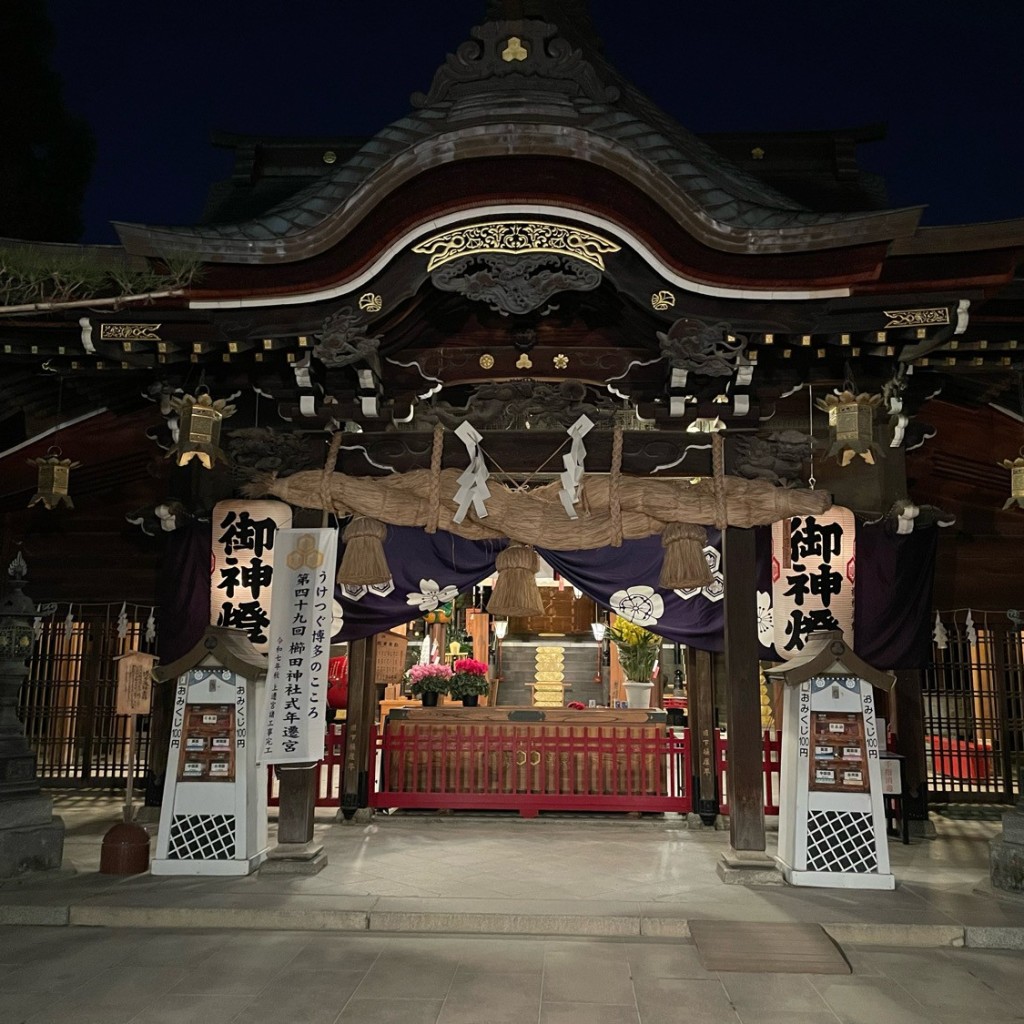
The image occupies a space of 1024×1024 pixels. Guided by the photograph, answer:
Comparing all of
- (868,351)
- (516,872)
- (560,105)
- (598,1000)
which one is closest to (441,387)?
(560,105)

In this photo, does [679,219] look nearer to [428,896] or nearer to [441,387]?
[441,387]

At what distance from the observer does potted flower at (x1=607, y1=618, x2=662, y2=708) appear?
12.2 metres

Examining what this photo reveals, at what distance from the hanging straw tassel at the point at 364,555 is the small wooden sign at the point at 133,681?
2886 mm

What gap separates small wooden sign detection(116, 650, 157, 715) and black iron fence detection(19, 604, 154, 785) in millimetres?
2628

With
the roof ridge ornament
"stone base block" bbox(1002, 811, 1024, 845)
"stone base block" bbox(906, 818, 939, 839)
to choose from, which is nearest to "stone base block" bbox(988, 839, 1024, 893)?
"stone base block" bbox(1002, 811, 1024, 845)

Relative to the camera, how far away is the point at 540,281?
6.95 m

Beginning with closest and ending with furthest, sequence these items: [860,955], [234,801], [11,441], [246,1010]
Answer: [246,1010]
[860,955]
[234,801]
[11,441]

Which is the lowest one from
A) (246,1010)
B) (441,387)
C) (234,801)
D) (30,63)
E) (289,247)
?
(246,1010)

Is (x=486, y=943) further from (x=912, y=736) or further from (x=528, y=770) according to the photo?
(x=912, y=736)

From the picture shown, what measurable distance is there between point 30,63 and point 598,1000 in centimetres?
2038

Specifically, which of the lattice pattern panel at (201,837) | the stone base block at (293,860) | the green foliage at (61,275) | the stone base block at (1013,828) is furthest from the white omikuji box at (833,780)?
the green foliage at (61,275)

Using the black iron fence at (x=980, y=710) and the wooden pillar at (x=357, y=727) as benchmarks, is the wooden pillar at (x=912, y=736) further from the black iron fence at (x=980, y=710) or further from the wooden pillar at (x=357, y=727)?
the wooden pillar at (x=357, y=727)

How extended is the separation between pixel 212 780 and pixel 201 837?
45cm

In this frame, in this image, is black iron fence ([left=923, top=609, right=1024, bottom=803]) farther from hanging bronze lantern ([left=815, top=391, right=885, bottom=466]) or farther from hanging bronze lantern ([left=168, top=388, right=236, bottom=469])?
hanging bronze lantern ([left=168, top=388, right=236, bottom=469])
